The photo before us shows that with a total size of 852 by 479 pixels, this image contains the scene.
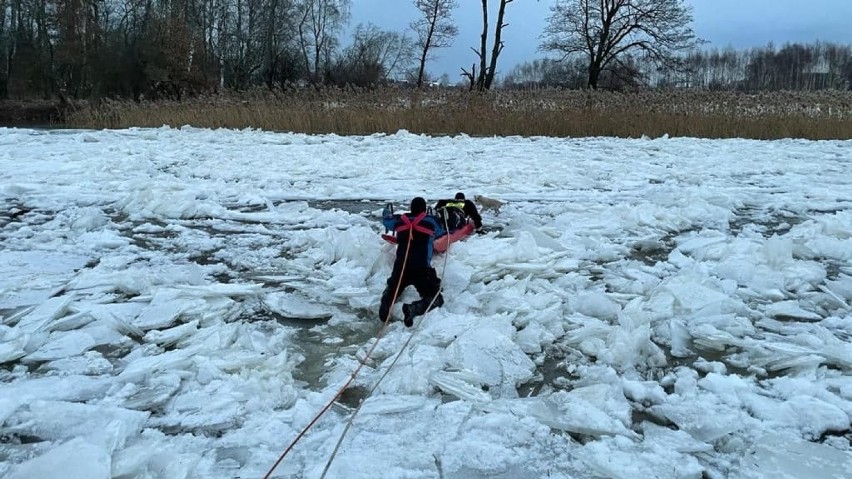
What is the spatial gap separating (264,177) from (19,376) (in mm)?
4709

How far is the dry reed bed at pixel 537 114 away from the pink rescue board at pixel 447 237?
27.9ft

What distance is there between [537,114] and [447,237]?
968cm

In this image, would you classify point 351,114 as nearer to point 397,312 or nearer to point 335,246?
point 335,246

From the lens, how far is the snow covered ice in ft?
5.77

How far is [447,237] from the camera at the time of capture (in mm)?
3652

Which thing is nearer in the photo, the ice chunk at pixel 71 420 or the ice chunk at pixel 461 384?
the ice chunk at pixel 71 420

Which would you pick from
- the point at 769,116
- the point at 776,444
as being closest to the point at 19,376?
the point at 776,444

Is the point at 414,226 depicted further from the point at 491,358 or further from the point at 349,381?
the point at 349,381

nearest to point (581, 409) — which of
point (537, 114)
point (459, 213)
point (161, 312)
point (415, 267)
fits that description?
point (415, 267)

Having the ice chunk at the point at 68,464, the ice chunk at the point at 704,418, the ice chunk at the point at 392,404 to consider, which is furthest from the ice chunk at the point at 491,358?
the ice chunk at the point at 68,464

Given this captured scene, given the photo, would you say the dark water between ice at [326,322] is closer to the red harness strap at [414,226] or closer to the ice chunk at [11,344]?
the ice chunk at [11,344]

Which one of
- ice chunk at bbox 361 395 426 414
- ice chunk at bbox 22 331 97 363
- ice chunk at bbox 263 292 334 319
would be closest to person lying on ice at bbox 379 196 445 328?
ice chunk at bbox 263 292 334 319

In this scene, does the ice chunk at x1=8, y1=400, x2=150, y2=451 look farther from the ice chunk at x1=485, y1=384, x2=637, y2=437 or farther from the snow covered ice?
the ice chunk at x1=485, y1=384, x2=637, y2=437

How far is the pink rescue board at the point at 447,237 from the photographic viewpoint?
352 centimetres
